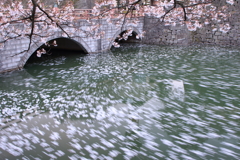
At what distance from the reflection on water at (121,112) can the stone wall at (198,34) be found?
7.55m

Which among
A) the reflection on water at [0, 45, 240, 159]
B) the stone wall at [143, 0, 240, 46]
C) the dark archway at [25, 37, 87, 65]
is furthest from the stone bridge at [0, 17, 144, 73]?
the stone wall at [143, 0, 240, 46]

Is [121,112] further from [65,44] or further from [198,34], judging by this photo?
[198,34]

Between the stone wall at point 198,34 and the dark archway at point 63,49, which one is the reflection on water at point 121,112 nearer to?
the dark archway at point 63,49

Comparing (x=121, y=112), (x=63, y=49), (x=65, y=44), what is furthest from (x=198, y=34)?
(x=121, y=112)

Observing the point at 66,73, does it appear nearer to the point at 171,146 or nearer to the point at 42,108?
the point at 42,108

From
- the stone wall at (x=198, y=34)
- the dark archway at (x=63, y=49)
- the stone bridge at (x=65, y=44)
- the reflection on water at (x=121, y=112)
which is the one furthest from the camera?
the stone wall at (x=198, y=34)

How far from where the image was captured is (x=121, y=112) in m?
6.86

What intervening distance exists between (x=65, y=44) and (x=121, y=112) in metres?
11.9

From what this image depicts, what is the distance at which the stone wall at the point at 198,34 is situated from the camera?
60.5 feet

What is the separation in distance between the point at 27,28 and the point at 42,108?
16.6 feet

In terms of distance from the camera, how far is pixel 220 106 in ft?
23.6

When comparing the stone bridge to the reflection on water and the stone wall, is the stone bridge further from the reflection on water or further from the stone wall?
the stone wall

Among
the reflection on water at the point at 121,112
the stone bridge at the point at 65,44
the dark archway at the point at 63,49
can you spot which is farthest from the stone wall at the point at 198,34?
the reflection on water at the point at 121,112

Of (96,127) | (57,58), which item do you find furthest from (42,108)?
(57,58)
